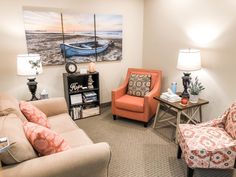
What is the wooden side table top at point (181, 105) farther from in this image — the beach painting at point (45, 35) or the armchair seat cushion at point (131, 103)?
the beach painting at point (45, 35)

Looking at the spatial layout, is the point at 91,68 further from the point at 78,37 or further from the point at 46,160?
the point at 46,160

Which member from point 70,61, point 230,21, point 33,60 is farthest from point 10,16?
point 230,21

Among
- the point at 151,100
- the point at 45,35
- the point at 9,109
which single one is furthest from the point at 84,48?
the point at 9,109

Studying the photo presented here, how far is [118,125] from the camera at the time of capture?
10.7 feet

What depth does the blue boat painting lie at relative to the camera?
3.42 m

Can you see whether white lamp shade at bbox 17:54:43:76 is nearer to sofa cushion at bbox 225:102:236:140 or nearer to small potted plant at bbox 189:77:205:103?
small potted plant at bbox 189:77:205:103

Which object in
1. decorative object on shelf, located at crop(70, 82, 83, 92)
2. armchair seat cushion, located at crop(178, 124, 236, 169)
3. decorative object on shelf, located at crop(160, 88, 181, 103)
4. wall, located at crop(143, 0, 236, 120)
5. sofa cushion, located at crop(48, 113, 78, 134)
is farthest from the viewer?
decorative object on shelf, located at crop(70, 82, 83, 92)

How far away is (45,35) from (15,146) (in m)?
2.34

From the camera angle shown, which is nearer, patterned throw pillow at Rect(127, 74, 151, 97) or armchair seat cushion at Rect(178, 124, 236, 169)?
armchair seat cushion at Rect(178, 124, 236, 169)

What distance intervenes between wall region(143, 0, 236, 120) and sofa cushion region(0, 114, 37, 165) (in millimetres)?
2459

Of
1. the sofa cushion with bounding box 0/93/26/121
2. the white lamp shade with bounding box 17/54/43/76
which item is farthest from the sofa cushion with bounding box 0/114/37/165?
the white lamp shade with bounding box 17/54/43/76

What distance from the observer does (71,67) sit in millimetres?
3369

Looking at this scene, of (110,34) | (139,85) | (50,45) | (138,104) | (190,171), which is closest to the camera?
(190,171)

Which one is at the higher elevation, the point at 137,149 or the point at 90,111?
the point at 90,111
